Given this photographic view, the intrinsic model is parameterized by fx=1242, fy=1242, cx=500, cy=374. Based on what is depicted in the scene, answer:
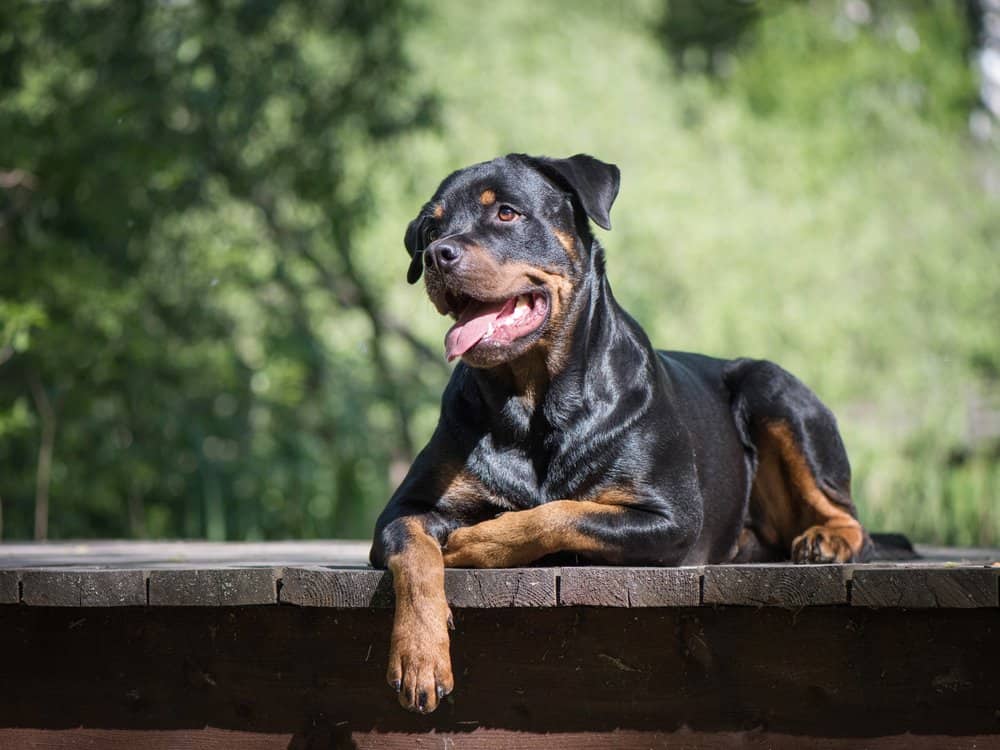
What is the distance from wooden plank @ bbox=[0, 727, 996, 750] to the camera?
10.0 feet

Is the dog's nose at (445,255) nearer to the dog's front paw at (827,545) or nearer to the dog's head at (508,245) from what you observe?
the dog's head at (508,245)

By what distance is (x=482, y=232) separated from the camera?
3619mm

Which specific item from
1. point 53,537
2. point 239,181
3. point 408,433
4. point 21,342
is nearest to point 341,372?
point 408,433

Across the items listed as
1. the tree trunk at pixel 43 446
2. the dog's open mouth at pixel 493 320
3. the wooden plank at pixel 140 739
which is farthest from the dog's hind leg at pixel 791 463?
the tree trunk at pixel 43 446

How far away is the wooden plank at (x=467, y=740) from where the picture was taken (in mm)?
3055

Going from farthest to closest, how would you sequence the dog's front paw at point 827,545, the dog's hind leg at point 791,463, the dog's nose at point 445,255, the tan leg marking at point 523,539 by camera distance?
the dog's hind leg at point 791,463, the dog's front paw at point 827,545, the dog's nose at point 445,255, the tan leg marking at point 523,539

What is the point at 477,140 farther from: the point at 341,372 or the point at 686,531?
the point at 686,531

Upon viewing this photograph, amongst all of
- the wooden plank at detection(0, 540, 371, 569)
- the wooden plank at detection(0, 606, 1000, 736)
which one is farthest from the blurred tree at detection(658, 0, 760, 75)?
the wooden plank at detection(0, 606, 1000, 736)

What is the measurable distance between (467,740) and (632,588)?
63 cm

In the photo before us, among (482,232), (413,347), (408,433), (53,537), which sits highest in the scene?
(482,232)

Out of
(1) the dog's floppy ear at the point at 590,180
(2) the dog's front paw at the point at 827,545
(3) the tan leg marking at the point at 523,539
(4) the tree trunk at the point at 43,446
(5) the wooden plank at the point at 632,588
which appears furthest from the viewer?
(4) the tree trunk at the point at 43,446

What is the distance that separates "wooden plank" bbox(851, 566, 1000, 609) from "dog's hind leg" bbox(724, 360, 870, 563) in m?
1.23

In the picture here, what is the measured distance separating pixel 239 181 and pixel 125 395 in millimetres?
2185

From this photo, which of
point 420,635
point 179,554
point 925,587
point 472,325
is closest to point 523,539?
point 420,635
